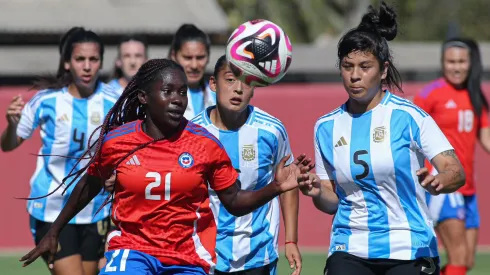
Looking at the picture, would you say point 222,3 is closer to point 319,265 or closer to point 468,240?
point 319,265

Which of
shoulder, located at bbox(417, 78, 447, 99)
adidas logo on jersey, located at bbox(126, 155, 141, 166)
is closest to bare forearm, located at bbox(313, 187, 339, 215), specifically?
adidas logo on jersey, located at bbox(126, 155, 141, 166)

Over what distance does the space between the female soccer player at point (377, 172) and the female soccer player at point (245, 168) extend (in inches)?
23.5

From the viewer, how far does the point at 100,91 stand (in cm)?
805

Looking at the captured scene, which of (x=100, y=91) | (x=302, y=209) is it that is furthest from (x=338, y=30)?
(x=100, y=91)

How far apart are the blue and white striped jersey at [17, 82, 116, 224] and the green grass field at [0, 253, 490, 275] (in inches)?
143

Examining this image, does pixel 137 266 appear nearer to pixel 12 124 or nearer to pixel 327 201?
pixel 327 201

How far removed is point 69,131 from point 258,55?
1971 millimetres

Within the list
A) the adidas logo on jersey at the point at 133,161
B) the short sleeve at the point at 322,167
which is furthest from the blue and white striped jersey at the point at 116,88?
the adidas logo on jersey at the point at 133,161

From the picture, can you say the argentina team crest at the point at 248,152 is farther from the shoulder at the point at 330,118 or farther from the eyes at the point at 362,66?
the eyes at the point at 362,66

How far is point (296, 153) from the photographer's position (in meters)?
13.3

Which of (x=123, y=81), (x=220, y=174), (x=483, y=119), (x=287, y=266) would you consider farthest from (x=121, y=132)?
(x=287, y=266)

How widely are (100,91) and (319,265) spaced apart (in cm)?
454

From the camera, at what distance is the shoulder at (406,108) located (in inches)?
229

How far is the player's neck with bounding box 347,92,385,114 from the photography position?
600cm
